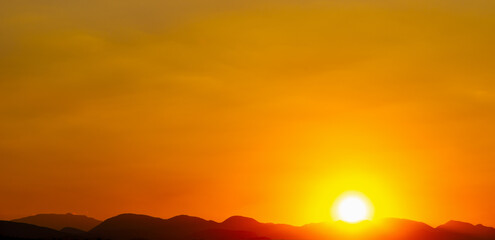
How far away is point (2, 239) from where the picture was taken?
7052 inches

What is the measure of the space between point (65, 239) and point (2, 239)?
53.6ft

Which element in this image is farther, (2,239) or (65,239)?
→ (65,239)

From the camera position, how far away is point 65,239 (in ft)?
628
